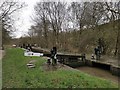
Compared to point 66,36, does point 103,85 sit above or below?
below

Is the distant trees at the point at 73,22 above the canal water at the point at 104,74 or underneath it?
above

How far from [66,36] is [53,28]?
599 cm

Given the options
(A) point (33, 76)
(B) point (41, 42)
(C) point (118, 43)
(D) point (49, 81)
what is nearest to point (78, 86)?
(D) point (49, 81)

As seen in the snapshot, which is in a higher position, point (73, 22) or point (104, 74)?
point (73, 22)

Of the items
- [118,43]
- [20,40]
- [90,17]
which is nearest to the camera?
[118,43]

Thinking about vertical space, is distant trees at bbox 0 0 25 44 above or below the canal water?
above

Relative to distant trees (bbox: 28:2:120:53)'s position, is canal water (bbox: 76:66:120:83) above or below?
below

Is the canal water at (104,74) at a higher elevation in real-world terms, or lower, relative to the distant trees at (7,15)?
lower

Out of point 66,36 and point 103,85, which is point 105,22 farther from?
point 103,85

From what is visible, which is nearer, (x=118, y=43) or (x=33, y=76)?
(x=33, y=76)

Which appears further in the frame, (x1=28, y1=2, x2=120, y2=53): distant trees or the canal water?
(x1=28, y1=2, x2=120, y2=53): distant trees

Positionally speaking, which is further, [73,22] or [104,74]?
[73,22]

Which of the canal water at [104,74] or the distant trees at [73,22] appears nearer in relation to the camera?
the canal water at [104,74]

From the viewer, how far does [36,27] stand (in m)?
55.8
